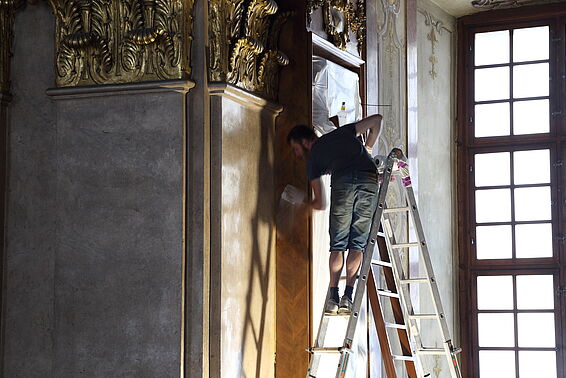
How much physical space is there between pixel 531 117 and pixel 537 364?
2.24m

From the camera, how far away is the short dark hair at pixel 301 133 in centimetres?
498

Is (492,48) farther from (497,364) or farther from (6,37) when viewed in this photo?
(6,37)

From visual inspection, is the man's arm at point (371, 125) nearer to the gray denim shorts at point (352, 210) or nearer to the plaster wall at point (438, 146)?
the gray denim shorts at point (352, 210)

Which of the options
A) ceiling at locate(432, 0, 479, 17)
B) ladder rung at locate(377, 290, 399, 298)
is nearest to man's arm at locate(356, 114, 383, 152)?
ladder rung at locate(377, 290, 399, 298)

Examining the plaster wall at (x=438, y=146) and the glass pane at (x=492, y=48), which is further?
the glass pane at (x=492, y=48)

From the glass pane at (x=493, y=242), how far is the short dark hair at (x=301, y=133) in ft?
12.9

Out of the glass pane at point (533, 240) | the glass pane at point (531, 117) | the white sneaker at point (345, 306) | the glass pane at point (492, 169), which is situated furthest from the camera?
the glass pane at point (492, 169)

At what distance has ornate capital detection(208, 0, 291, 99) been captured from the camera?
15.2 ft

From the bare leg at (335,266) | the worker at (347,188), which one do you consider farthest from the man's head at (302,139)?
the bare leg at (335,266)

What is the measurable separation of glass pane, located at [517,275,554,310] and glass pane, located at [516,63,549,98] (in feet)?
5.53

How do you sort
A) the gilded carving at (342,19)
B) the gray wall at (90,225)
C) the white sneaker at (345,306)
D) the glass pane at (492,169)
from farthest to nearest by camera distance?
the glass pane at (492,169) → the gilded carving at (342,19) → the white sneaker at (345,306) → the gray wall at (90,225)

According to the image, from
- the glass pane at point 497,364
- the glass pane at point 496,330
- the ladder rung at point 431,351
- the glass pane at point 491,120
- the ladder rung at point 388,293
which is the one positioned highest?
the glass pane at point 491,120

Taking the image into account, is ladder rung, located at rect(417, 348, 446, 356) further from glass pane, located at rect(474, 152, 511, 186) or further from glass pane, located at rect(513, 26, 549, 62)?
glass pane, located at rect(513, 26, 549, 62)

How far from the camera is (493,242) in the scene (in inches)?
333
